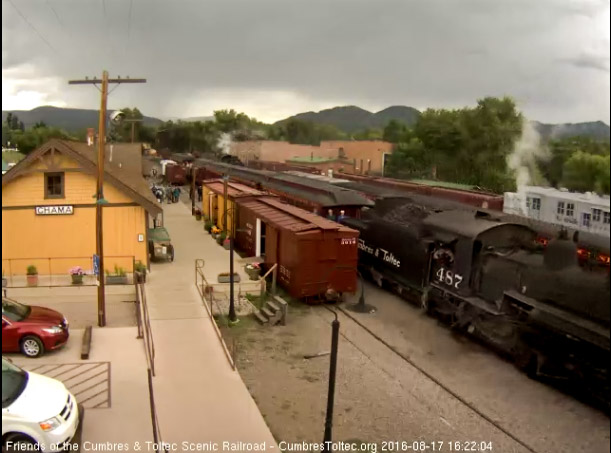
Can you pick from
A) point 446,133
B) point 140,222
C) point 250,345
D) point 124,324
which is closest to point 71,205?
point 140,222

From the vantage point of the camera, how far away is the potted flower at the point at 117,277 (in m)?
16.5

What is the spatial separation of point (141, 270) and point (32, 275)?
10.4 ft

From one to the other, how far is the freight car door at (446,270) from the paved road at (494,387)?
90cm

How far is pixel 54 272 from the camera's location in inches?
596

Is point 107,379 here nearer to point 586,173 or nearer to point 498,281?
point 498,281

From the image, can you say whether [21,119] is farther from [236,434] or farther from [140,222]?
[140,222]

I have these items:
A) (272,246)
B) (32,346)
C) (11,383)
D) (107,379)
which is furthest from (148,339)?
(272,246)

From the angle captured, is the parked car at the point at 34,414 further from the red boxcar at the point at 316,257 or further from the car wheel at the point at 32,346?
the red boxcar at the point at 316,257

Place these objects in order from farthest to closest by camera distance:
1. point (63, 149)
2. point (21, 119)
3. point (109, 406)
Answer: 1. point (63, 149)
2. point (109, 406)
3. point (21, 119)

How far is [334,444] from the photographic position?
7793 millimetres

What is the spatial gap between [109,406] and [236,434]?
7.95ft

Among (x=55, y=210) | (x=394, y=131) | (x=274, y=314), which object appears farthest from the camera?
(x=394, y=131)

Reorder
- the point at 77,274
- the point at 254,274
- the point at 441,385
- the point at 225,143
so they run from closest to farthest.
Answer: the point at 441,385
the point at 77,274
the point at 254,274
the point at 225,143

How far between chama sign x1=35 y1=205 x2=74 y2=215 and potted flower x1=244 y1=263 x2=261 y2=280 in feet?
19.6
